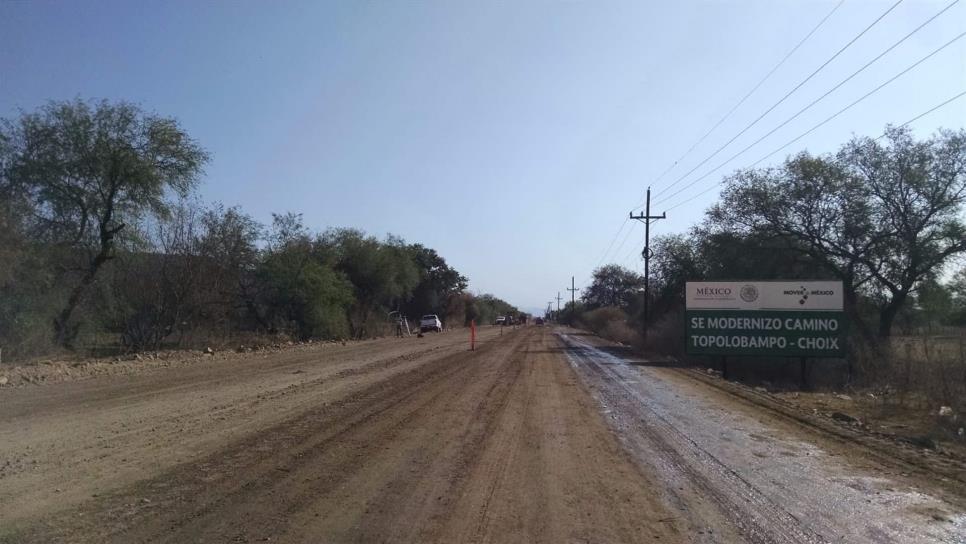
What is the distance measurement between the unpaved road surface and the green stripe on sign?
35.6 ft

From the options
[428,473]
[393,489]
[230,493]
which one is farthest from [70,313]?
[393,489]

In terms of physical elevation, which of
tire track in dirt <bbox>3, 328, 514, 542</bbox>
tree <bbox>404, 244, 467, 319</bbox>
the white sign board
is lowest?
tire track in dirt <bbox>3, 328, 514, 542</bbox>

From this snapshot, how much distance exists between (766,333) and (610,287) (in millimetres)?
105080

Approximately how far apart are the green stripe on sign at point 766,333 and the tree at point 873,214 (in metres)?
9.07

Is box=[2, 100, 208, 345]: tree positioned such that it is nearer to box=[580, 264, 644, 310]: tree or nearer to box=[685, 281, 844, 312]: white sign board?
box=[685, 281, 844, 312]: white sign board

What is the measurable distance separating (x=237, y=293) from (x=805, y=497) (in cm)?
3615

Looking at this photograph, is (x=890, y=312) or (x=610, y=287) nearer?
(x=890, y=312)

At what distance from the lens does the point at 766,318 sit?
2591 centimetres

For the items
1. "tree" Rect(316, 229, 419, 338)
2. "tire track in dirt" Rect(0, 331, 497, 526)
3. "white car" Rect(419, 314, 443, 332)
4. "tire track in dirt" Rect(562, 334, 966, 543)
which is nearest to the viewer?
"tire track in dirt" Rect(562, 334, 966, 543)

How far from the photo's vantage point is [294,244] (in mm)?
45625

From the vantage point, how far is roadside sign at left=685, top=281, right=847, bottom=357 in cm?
2516

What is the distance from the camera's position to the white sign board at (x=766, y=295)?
2511 centimetres

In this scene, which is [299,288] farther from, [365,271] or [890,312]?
[890,312]


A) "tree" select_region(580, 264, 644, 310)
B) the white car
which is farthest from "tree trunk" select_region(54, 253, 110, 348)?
"tree" select_region(580, 264, 644, 310)
